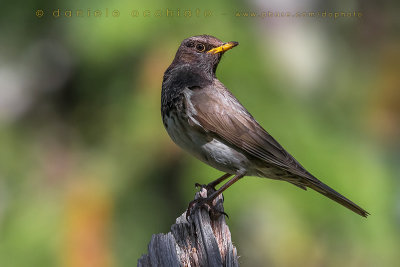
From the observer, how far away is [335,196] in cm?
522

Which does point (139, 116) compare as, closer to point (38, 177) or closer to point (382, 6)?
point (38, 177)

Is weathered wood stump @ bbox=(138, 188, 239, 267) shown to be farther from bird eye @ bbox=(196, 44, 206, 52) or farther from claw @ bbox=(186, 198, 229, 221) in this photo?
bird eye @ bbox=(196, 44, 206, 52)

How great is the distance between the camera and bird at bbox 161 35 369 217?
534cm

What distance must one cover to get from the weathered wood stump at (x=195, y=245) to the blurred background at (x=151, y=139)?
2.97 feet

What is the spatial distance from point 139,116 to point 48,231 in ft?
3.90

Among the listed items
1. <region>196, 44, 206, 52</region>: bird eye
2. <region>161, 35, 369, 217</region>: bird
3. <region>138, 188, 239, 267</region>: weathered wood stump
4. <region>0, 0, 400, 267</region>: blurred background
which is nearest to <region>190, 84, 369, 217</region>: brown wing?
<region>161, 35, 369, 217</region>: bird

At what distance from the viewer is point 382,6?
26.3 feet

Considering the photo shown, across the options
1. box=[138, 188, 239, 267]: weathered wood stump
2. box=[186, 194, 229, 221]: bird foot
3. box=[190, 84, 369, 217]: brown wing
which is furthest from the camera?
box=[190, 84, 369, 217]: brown wing

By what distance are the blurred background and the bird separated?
21 centimetres

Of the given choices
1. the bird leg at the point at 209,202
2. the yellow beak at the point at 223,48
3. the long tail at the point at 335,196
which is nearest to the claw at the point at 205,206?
the bird leg at the point at 209,202

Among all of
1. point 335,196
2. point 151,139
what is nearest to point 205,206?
point 335,196

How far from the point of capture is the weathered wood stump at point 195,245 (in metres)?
4.20

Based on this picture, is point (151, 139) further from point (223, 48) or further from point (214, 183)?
point (223, 48)

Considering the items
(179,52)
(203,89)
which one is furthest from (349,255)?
(179,52)
